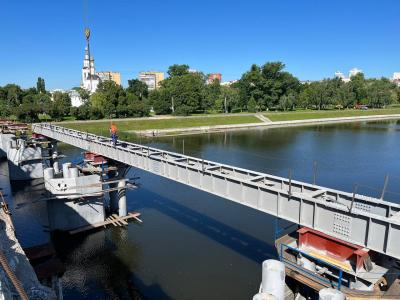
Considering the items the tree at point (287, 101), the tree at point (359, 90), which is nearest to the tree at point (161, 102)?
the tree at point (287, 101)

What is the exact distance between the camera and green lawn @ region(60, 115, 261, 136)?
71.8 meters

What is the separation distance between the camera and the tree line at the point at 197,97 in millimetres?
82750

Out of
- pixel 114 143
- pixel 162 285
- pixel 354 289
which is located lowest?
pixel 162 285

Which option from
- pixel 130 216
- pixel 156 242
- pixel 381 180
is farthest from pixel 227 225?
pixel 381 180

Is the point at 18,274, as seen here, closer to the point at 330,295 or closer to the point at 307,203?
the point at 330,295

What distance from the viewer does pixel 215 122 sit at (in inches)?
3666

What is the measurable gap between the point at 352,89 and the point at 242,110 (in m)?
53.2

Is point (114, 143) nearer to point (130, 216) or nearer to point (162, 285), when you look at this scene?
point (130, 216)

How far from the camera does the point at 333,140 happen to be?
67125mm

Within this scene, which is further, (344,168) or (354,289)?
(344,168)

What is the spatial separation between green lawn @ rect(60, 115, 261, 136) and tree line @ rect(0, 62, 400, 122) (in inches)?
349

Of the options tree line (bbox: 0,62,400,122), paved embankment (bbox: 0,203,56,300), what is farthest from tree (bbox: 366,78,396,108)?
paved embankment (bbox: 0,203,56,300)

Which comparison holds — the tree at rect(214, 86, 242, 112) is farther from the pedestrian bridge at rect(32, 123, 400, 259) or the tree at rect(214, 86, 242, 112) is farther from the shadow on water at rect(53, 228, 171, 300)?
the pedestrian bridge at rect(32, 123, 400, 259)

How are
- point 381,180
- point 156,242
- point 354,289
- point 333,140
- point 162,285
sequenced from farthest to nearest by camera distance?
point 333,140 < point 381,180 < point 156,242 < point 162,285 < point 354,289
